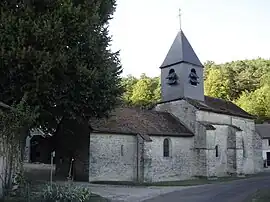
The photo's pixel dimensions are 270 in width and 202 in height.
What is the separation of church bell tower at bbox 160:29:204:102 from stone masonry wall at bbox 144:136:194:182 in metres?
5.18

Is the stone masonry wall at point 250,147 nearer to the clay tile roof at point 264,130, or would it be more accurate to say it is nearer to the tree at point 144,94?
the clay tile roof at point 264,130

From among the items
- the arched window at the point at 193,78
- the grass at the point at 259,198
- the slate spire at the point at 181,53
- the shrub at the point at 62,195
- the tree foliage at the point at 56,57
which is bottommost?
the grass at the point at 259,198

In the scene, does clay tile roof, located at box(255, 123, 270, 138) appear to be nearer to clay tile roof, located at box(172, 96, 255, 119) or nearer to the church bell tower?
clay tile roof, located at box(172, 96, 255, 119)

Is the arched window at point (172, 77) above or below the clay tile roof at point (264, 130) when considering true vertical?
above

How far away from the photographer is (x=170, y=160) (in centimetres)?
Answer: 3019

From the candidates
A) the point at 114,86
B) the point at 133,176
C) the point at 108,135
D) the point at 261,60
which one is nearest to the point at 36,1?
the point at 114,86

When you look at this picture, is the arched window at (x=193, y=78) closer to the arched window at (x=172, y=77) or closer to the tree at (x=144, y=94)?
the arched window at (x=172, y=77)

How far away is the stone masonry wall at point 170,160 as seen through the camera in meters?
27.3

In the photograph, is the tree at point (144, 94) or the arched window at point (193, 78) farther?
the tree at point (144, 94)

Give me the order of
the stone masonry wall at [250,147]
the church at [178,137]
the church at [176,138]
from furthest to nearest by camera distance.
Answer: the stone masonry wall at [250,147] → the church at [178,137] → the church at [176,138]

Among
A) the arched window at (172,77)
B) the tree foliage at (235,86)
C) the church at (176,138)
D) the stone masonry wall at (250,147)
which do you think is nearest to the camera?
the church at (176,138)

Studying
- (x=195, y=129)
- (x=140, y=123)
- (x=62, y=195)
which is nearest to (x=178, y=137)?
(x=195, y=129)

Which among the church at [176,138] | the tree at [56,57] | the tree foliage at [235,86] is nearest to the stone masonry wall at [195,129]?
the church at [176,138]

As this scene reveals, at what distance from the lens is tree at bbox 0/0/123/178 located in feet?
47.7
